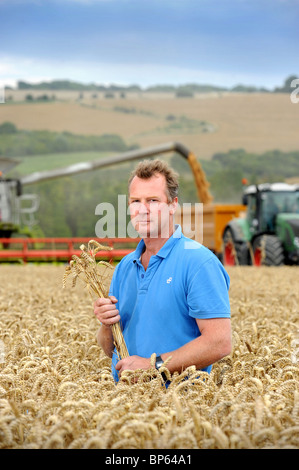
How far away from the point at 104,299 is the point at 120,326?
0.30m

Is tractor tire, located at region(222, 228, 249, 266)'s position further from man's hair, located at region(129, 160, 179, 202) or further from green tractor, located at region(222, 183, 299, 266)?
man's hair, located at region(129, 160, 179, 202)

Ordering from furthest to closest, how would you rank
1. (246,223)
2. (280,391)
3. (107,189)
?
(107,189)
(246,223)
(280,391)

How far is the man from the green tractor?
38.3 ft

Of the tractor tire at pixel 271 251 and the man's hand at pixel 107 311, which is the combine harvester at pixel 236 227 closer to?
the tractor tire at pixel 271 251

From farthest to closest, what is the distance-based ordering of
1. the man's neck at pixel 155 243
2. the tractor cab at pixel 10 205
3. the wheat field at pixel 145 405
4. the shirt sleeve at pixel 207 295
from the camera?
the tractor cab at pixel 10 205
the man's neck at pixel 155 243
the shirt sleeve at pixel 207 295
the wheat field at pixel 145 405

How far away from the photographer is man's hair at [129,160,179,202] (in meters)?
3.12

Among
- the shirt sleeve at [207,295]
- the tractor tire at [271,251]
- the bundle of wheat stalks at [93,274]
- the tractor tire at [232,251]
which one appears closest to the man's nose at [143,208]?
the bundle of wheat stalks at [93,274]

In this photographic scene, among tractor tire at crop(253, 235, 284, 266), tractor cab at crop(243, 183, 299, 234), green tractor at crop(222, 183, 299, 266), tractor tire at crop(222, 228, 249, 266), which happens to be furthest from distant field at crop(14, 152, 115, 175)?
tractor tire at crop(253, 235, 284, 266)

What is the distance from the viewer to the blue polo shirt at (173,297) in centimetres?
303

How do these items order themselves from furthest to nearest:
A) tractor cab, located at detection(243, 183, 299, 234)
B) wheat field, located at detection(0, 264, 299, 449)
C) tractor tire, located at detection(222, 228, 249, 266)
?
tractor tire, located at detection(222, 228, 249, 266) < tractor cab, located at detection(243, 183, 299, 234) < wheat field, located at detection(0, 264, 299, 449)
